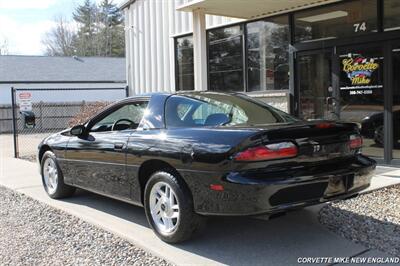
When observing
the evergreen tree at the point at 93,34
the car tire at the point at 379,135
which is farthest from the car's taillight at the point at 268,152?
the evergreen tree at the point at 93,34

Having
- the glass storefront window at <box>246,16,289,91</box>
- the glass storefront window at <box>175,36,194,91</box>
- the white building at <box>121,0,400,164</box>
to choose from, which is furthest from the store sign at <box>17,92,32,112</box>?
the glass storefront window at <box>246,16,289,91</box>

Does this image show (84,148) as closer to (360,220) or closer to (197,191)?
(197,191)

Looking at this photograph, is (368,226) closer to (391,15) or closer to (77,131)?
(77,131)

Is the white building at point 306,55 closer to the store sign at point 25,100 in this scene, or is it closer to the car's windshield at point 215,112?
the car's windshield at point 215,112

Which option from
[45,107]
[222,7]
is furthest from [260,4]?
[45,107]

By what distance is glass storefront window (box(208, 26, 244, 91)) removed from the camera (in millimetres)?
11398

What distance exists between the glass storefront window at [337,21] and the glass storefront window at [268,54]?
449mm

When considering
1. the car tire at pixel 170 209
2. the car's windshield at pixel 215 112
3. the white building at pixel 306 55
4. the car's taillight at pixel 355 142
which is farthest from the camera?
the white building at pixel 306 55

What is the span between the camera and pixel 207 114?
4945mm

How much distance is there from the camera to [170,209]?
4.62m

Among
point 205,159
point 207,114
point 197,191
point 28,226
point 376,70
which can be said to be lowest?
point 28,226

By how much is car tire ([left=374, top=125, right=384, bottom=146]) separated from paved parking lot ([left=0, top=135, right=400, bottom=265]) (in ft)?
12.1

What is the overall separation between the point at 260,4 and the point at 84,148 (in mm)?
5122

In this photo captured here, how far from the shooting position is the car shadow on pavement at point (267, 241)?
423cm
